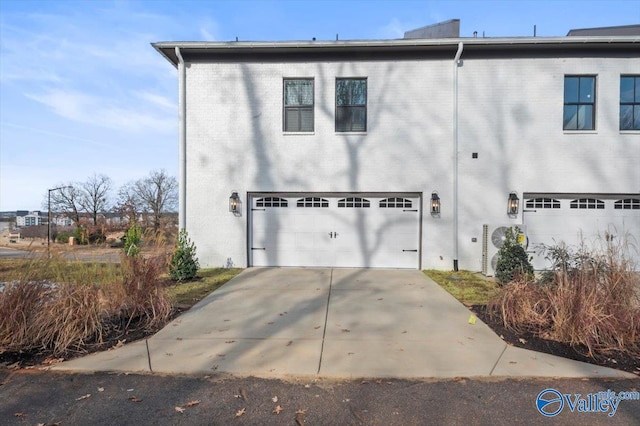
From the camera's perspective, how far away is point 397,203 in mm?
10883

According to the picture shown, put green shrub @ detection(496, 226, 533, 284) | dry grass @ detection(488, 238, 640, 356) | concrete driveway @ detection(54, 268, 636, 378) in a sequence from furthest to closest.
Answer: green shrub @ detection(496, 226, 533, 284)
dry grass @ detection(488, 238, 640, 356)
concrete driveway @ detection(54, 268, 636, 378)

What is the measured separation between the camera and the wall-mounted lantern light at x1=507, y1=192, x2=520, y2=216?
10398 mm

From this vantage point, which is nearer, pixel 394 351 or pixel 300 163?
pixel 394 351

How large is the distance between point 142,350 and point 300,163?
7247 mm

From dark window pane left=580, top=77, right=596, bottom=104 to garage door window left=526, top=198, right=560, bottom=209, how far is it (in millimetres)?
3048

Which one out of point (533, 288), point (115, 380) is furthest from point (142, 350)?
point (533, 288)

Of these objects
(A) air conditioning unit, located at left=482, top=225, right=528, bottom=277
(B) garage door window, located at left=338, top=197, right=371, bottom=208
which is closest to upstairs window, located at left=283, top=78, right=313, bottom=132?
(B) garage door window, located at left=338, top=197, right=371, bottom=208

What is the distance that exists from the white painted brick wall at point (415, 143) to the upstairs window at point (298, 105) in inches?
9.4

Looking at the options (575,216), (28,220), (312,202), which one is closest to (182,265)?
(312,202)

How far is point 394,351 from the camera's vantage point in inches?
178

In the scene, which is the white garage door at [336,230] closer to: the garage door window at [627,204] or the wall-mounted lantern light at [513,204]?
the wall-mounted lantern light at [513,204]

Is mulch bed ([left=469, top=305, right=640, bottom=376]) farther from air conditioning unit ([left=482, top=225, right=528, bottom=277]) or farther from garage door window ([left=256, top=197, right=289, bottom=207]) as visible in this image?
garage door window ([left=256, top=197, right=289, bottom=207])

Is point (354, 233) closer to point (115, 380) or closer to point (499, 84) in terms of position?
point (499, 84)

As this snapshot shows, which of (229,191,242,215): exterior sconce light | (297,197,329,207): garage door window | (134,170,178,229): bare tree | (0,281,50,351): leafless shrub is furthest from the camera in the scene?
(134,170,178,229): bare tree
